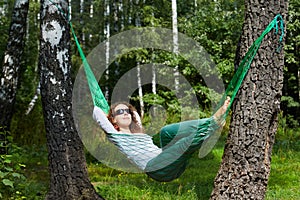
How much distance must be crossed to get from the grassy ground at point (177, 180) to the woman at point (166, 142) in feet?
1.43

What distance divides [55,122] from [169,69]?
504cm

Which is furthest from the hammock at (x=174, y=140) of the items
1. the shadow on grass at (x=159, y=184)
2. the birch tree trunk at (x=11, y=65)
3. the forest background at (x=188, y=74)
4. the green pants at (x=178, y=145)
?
the birch tree trunk at (x=11, y=65)

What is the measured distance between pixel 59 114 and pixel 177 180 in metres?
1.40

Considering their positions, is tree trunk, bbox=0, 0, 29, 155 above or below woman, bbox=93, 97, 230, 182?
above

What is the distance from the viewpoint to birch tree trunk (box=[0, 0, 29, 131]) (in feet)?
13.1

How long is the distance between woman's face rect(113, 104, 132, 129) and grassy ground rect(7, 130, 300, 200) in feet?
1.72

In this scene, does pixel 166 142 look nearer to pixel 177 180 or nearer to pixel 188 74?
pixel 177 180

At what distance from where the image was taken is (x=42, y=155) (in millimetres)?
5066

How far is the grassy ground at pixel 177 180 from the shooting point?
298cm

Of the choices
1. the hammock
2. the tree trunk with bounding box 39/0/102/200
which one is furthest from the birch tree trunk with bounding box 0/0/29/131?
the hammock

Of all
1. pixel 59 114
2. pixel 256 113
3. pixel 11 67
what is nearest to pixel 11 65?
pixel 11 67

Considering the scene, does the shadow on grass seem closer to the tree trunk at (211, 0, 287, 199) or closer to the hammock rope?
the hammock rope

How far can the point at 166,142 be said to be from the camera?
101 inches

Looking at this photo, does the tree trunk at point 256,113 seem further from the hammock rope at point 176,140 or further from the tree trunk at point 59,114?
the tree trunk at point 59,114
